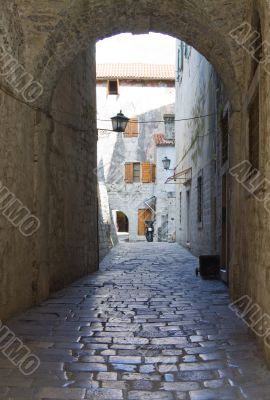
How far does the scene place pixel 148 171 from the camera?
30031mm

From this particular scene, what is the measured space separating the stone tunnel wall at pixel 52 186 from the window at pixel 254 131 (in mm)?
2673

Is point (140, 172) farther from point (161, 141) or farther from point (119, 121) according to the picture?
point (119, 121)

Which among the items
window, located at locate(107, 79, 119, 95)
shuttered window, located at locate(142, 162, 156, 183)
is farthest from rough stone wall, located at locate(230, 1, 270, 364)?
window, located at locate(107, 79, 119, 95)

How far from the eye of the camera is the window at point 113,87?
3009 cm

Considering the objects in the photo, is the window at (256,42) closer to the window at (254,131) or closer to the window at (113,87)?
the window at (254,131)

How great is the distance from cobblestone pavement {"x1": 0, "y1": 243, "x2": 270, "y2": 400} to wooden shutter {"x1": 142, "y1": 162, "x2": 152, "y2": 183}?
23.8 m

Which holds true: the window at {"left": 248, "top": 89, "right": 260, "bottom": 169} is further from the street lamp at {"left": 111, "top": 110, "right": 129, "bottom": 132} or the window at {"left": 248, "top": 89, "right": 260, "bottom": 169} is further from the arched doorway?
the arched doorway

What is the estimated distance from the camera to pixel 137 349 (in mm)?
3689

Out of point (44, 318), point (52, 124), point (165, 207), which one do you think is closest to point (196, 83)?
point (52, 124)

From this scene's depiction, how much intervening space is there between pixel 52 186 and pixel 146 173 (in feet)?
77.8

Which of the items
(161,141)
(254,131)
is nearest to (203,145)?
(254,131)

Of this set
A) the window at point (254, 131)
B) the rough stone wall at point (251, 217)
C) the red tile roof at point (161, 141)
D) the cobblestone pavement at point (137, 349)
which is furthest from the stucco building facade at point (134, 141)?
the window at point (254, 131)

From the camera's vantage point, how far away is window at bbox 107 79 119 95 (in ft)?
98.7

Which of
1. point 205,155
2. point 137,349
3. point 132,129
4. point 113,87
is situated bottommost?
point 137,349
